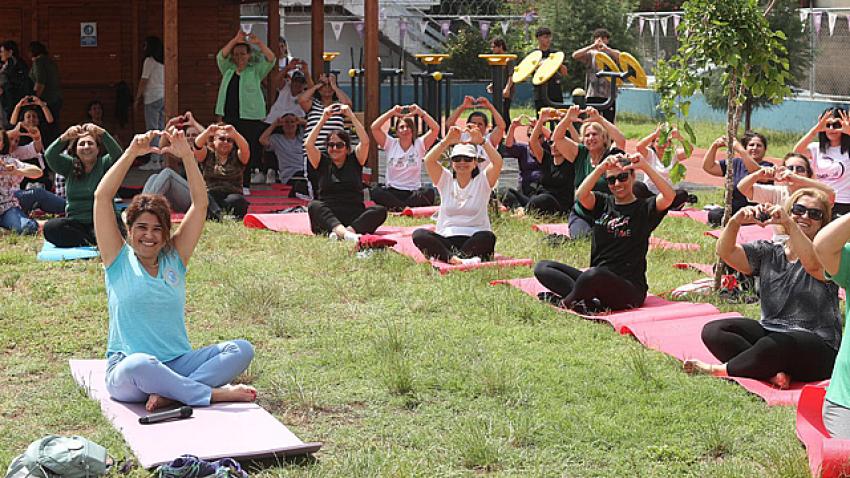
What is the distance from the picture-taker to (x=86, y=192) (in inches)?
433

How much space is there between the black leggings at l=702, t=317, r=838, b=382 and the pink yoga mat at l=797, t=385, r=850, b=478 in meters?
0.97

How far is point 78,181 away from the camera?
35.9 feet

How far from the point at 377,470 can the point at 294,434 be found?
2.26ft

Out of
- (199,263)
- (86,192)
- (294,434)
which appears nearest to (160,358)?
(294,434)

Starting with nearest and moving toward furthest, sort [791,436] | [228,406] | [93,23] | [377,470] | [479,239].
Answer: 1. [377,470]
2. [791,436]
3. [228,406]
4. [479,239]
5. [93,23]

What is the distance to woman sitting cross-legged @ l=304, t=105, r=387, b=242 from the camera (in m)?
11.8

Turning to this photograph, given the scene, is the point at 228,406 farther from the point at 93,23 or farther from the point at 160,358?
the point at 93,23

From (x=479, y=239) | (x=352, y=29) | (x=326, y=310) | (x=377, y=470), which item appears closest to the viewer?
(x=377, y=470)

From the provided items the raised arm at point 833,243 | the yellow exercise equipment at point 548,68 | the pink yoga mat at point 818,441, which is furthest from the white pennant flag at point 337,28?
the raised arm at point 833,243

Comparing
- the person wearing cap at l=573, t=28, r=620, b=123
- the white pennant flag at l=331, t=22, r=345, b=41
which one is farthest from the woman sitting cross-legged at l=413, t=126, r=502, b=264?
the white pennant flag at l=331, t=22, r=345, b=41

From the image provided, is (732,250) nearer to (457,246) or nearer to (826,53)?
(457,246)

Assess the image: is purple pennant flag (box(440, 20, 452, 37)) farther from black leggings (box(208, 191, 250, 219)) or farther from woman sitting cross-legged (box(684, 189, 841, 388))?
woman sitting cross-legged (box(684, 189, 841, 388))

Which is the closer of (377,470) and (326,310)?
(377,470)

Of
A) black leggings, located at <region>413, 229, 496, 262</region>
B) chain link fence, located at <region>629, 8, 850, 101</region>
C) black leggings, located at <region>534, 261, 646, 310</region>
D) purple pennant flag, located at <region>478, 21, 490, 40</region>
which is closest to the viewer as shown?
black leggings, located at <region>534, 261, 646, 310</region>
